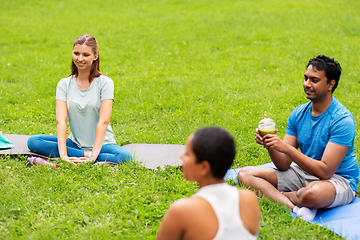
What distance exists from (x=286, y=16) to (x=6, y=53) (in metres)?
10.7

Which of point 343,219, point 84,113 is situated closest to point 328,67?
point 343,219

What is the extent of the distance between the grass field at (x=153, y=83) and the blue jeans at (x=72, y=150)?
175mm

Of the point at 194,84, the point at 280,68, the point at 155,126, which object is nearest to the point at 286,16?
the point at 280,68

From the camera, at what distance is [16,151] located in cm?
500

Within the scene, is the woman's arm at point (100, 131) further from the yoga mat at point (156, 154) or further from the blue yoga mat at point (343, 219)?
the blue yoga mat at point (343, 219)

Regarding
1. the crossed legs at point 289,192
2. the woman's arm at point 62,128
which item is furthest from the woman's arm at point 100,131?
the crossed legs at point 289,192

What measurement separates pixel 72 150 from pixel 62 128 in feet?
1.09

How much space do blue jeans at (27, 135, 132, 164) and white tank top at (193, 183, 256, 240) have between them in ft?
9.15

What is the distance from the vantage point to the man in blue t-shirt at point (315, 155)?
11.8 ft

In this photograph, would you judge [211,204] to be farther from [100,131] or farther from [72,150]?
[72,150]

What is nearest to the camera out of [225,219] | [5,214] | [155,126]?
[225,219]

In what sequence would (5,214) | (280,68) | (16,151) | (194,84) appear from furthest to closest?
(280,68) < (194,84) < (16,151) < (5,214)

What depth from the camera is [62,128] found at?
15.5 feet

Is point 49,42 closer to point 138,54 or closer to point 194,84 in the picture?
point 138,54
